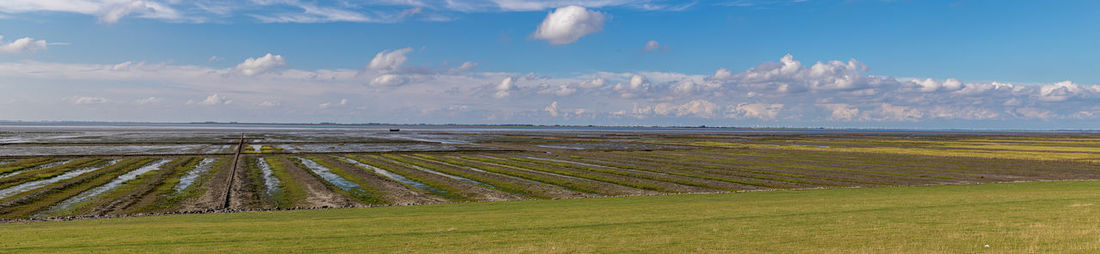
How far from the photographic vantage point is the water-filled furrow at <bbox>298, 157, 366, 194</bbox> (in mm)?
31669

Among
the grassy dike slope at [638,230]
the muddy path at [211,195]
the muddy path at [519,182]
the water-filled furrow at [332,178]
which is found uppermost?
the grassy dike slope at [638,230]

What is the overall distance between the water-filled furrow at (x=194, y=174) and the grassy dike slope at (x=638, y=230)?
609 inches

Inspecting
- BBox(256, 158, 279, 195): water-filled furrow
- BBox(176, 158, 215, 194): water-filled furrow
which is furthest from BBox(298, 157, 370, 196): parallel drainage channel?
BBox(176, 158, 215, 194): water-filled furrow

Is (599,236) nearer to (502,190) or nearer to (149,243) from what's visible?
(149,243)

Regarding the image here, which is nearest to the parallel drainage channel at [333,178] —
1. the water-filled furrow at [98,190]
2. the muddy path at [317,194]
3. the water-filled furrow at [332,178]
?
the water-filled furrow at [332,178]

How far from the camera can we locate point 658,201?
21172mm

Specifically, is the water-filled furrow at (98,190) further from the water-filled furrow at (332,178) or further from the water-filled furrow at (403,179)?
the water-filled furrow at (403,179)

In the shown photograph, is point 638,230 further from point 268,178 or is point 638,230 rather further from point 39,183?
point 39,183

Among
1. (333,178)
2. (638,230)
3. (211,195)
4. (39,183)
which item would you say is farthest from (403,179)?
(638,230)

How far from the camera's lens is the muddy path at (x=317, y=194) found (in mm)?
25334

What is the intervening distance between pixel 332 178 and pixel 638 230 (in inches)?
1113

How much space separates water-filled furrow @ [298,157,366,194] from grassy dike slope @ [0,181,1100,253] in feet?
41.5

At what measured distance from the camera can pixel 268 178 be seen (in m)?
36.4

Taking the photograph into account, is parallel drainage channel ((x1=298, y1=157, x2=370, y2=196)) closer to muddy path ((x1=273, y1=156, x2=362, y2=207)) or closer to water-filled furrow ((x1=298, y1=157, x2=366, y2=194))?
water-filled furrow ((x1=298, y1=157, x2=366, y2=194))
